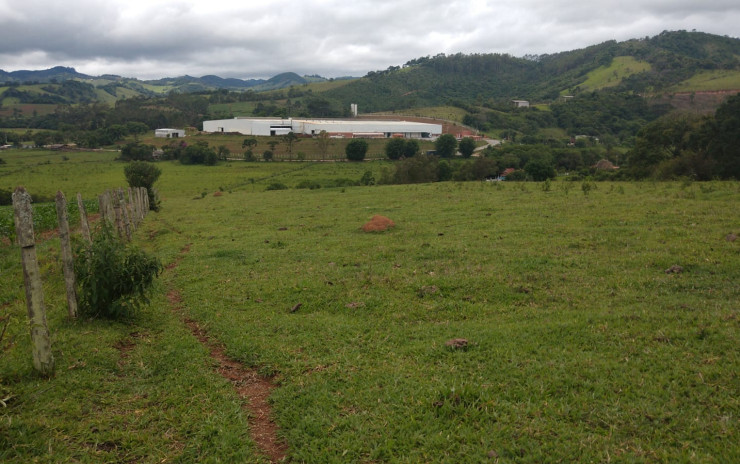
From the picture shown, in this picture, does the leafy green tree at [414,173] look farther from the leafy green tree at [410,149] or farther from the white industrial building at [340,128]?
the white industrial building at [340,128]

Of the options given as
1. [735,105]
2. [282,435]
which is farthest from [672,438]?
[735,105]

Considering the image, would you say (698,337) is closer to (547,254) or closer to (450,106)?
(547,254)

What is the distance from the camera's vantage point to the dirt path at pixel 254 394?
488 centimetres

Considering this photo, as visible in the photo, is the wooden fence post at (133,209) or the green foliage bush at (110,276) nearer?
the green foliage bush at (110,276)

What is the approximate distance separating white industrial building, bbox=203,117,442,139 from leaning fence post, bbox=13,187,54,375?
113 meters

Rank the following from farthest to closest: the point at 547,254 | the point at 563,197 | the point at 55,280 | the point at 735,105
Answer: the point at 735,105 < the point at 563,197 < the point at 547,254 < the point at 55,280

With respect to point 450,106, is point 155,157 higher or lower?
lower

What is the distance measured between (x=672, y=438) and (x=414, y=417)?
2.54m

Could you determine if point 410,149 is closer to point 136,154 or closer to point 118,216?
point 136,154

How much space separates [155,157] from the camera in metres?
86.7

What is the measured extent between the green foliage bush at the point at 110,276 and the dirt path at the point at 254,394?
3.91 ft

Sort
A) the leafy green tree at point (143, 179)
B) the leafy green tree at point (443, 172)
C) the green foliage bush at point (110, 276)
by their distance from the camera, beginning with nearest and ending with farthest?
the green foliage bush at point (110, 276)
the leafy green tree at point (143, 179)
the leafy green tree at point (443, 172)

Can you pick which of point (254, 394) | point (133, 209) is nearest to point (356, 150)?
point (133, 209)

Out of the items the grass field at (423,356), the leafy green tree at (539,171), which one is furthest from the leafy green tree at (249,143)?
the grass field at (423,356)
